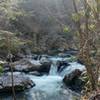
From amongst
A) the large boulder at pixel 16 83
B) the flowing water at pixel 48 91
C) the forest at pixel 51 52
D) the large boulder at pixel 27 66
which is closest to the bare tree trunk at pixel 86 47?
the forest at pixel 51 52

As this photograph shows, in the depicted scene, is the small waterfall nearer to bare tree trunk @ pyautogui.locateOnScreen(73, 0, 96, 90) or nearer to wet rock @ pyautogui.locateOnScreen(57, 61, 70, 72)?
wet rock @ pyautogui.locateOnScreen(57, 61, 70, 72)

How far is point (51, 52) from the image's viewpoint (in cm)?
1948

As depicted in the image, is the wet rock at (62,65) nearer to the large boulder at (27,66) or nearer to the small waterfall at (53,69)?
the small waterfall at (53,69)

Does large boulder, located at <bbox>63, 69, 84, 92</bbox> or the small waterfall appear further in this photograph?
the small waterfall

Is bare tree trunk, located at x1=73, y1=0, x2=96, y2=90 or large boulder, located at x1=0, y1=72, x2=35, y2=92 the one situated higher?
bare tree trunk, located at x1=73, y1=0, x2=96, y2=90

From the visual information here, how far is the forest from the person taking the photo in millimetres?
3940

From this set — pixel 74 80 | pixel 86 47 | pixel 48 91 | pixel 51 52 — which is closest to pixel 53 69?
pixel 74 80

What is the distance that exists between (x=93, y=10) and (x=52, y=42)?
59.2 feet

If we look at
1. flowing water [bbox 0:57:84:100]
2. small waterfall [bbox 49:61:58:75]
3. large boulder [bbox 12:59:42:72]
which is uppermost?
large boulder [bbox 12:59:42:72]

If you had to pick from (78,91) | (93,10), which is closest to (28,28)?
(78,91)

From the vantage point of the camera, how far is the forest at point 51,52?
12.9 feet

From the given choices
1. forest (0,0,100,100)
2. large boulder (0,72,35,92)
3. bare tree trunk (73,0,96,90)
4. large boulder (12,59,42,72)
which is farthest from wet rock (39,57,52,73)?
bare tree trunk (73,0,96,90)

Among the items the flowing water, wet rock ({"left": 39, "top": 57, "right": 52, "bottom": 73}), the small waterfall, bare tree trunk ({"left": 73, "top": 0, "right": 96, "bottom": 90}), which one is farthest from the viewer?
wet rock ({"left": 39, "top": 57, "right": 52, "bottom": 73})

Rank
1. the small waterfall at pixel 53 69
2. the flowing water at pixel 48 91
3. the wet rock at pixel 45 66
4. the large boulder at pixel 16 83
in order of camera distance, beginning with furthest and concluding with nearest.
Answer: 1. the wet rock at pixel 45 66
2. the small waterfall at pixel 53 69
3. the large boulder at pixel 16 83
4. the flowing water at pixel 48 91
